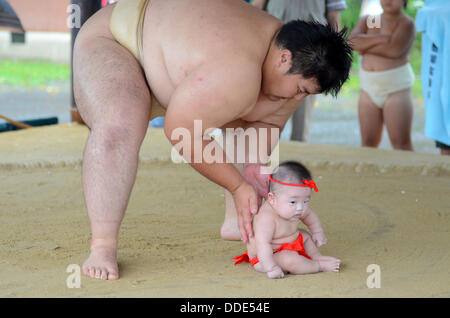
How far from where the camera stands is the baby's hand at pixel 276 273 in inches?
65.5

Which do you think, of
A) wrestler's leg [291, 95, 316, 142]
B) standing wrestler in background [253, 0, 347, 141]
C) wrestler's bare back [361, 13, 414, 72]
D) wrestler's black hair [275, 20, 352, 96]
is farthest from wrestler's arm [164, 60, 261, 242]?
wrestler's leg [291, 95, 316, 142]

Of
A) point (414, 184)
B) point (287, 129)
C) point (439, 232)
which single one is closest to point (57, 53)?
point (287, 129)

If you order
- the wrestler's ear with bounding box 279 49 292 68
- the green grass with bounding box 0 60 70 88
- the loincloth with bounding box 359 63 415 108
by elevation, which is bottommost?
the green grass with bounding box 0 60 70 88

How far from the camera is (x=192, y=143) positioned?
65.6 inches

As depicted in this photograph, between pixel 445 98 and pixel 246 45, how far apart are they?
2.13m

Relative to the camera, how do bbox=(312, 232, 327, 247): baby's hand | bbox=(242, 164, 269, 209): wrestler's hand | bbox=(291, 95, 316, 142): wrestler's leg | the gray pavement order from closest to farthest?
bbox=(312, 232, 327, 247): baby's hand, bbox=(242, 164, 269, 209): wrestler's hand, bbox=(291, 95, 316, 142): wrestler's leg, the gray pavement

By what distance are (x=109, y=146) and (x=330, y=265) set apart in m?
0.67

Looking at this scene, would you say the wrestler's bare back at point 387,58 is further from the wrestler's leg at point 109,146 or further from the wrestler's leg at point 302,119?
the wrestler's leg at point 109,146

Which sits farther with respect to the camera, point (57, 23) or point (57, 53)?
point (57, 53)

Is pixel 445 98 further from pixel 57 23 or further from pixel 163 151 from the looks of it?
pixel 57 23

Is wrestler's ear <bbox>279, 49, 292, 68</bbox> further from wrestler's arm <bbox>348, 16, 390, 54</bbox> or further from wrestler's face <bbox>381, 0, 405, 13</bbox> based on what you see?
wrestler's face <bbox>381, 0, 405, 13</bbox>

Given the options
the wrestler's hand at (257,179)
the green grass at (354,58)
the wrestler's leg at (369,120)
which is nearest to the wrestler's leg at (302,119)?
the wrestler's leg at (369,120)

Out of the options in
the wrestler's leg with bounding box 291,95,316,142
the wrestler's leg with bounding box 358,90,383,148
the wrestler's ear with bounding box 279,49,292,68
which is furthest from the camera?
the wrestler's leg with bounding box 291,95,316,142

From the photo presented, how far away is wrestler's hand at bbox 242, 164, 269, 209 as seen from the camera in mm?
1955
